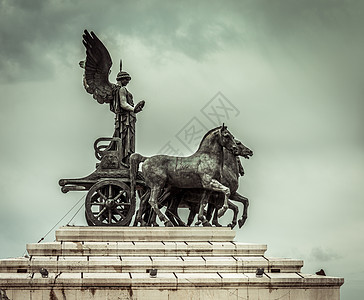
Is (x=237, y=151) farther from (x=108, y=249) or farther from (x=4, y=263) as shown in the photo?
(x=4, y=263)

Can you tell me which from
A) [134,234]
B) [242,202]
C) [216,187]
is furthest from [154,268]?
[242,202]

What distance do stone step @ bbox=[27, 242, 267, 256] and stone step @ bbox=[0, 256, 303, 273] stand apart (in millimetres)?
201

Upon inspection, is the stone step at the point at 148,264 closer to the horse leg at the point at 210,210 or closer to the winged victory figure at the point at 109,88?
the horse leg at the point at 210,210

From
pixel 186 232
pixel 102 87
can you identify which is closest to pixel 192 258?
pixel 186 232

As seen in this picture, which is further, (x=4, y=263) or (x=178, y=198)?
(x=178, y=198)

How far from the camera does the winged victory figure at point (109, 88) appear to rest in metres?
40.2

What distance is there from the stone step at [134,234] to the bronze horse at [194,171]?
0.57m

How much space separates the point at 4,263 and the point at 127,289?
3774mm

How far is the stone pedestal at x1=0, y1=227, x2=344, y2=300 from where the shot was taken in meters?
34.6

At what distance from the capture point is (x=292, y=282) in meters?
35.7

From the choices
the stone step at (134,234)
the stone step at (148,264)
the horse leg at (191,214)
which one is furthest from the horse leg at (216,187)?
the stone step at (148,264)

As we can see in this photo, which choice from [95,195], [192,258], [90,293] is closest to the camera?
[90,293]

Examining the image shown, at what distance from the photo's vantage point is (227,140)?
38844 mm

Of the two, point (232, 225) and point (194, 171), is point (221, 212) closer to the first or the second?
point (232, 225)
